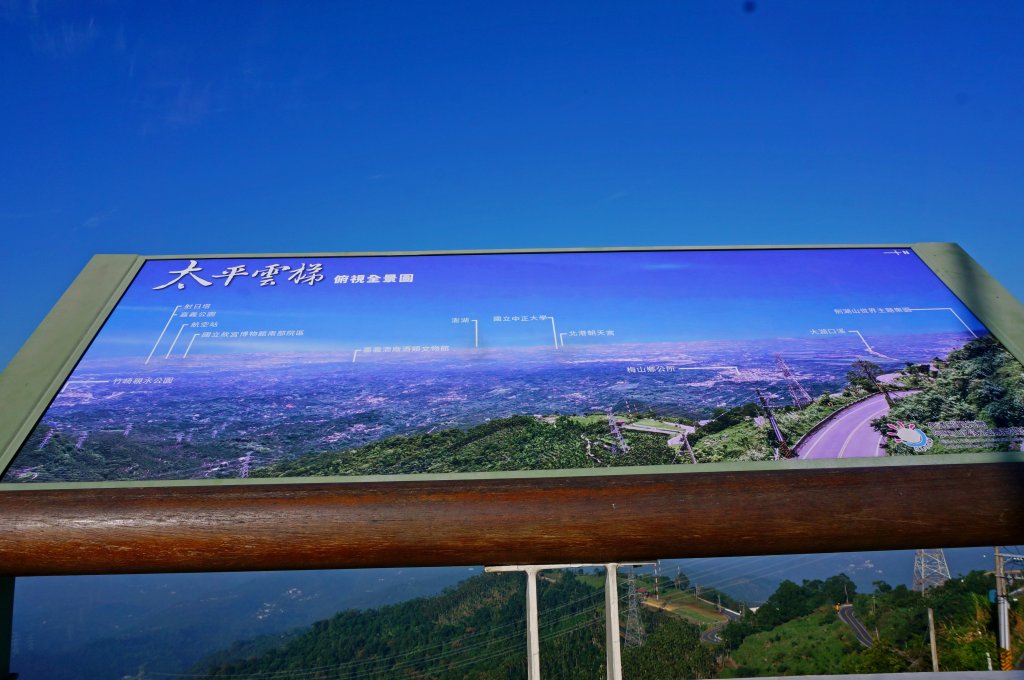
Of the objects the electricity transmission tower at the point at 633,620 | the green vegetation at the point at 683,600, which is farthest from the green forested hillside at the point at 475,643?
the green vegetation at the point at 683,600

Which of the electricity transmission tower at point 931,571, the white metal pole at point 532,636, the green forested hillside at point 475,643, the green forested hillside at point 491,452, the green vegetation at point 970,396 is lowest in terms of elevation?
the green forested hillside at point 475,643

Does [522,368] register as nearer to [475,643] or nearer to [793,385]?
[793,385]

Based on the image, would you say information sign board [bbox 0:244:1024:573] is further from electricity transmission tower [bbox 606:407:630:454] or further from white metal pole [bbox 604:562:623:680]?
white metal pole [bbox 604:562:623:680]

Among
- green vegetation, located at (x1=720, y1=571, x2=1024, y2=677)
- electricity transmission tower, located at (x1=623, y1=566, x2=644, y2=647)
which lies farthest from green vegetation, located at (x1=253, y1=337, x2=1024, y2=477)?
electricity transmission tower, located at (x1=623, y1=566, x2=644, y2=647)

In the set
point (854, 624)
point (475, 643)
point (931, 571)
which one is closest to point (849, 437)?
point (931, 571)

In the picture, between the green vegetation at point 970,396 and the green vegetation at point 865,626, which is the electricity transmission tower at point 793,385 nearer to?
the green vegetation at point 970,396

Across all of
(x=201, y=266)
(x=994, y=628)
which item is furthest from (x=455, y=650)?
(x=201, y=266)
